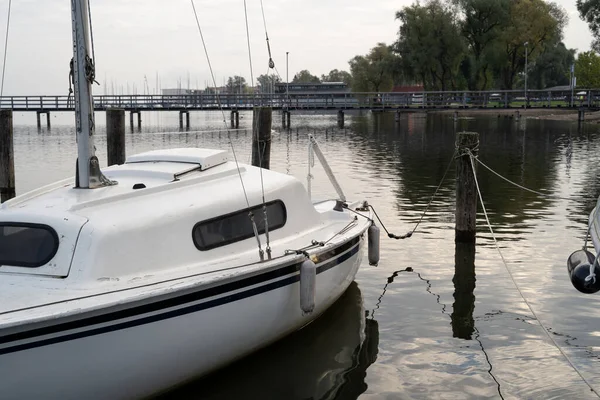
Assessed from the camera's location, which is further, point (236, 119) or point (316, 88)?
point (316, 88)

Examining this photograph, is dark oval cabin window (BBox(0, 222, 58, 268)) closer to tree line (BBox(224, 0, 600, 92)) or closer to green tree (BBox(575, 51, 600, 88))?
tree line (BBox(224, 0, 600, 92))

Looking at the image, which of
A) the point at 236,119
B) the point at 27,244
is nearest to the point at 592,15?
the point at 236,119

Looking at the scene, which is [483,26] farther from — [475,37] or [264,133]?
[264,133]

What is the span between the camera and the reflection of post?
10.2 metres

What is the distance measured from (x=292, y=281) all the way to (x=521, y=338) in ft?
11.3

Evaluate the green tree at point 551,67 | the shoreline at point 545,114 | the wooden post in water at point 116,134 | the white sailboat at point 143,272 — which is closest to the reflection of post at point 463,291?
the white sailboat at point 143,272

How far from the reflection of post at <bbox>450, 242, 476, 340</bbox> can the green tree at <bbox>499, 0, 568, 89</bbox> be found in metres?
72.1

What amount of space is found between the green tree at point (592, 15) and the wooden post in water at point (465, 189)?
2891 inches

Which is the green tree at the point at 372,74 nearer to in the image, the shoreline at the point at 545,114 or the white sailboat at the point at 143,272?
the shoreline at the point at 545,114

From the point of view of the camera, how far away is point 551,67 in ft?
378

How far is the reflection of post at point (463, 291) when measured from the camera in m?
10.2

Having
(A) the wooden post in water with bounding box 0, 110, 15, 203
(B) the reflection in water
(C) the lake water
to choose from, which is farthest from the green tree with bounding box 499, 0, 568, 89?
(B) the reflection in water

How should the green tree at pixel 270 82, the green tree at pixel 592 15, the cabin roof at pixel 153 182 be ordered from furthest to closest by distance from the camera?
the green tree at pixel 592 15 → the green tree at pixel 270 82 → the cabin roof at pixel 153 182

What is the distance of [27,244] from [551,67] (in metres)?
118
